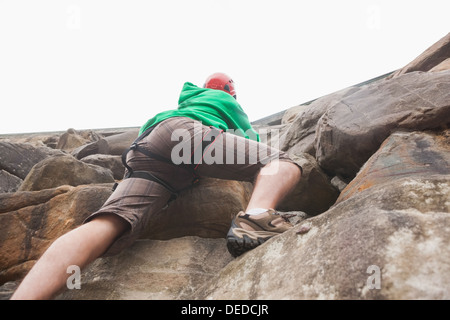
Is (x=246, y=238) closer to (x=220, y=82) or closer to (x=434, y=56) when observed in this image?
(x=220, y=82)

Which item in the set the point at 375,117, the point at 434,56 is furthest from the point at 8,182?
the point at 434,56

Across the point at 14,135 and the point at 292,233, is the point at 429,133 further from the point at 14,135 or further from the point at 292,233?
the point at 14,135

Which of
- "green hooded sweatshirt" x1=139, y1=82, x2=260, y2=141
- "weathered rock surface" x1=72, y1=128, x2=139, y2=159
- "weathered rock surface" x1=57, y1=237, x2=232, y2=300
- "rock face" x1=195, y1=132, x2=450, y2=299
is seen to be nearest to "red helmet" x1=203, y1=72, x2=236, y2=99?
"green hooded sweatshirt" x1=139, y1=82, x2=260, y2=141

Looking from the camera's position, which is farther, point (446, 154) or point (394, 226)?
point (446, 154)

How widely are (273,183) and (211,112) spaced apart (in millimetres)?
903

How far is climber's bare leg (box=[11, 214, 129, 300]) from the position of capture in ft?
4.46

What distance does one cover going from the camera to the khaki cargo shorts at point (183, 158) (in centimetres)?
205

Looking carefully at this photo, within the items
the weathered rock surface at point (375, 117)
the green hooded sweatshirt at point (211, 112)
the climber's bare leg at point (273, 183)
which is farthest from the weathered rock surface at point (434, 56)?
the climber's bare leg at point (273, 183)

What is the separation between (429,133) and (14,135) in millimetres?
17043

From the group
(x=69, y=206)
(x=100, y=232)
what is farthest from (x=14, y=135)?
(x=100, y=232)

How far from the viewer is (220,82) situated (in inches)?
131

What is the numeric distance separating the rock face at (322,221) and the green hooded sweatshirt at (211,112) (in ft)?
1.79
